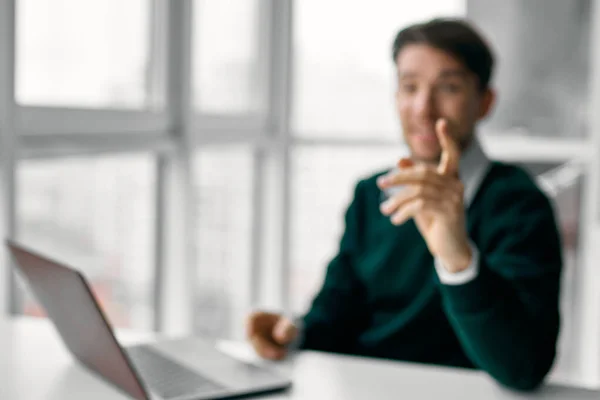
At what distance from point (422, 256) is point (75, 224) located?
3.12ft

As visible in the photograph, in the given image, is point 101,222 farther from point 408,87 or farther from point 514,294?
point 514,294

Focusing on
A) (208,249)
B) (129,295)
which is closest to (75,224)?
(129,295)

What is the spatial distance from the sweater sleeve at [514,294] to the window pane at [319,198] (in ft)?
5.98

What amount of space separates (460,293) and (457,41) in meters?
0.55

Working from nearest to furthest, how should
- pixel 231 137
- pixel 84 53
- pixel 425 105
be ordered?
pixel 425 105 → pixel 84 53 → pixel 231 137

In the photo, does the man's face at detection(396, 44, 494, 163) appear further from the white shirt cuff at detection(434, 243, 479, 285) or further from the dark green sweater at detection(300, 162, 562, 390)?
the white shirt cuff at detection(434, 243, 479, 285)

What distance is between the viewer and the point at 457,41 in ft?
4.92

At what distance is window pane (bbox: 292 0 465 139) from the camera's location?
3178mm

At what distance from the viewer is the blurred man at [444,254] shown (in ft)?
3.81

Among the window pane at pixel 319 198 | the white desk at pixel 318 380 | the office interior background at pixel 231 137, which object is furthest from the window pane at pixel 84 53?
the window pane at pixel 319 198

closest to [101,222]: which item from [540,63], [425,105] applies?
[425,105]

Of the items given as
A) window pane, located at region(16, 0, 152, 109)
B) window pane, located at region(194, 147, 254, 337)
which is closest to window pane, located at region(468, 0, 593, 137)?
window pane, located at region(194, 147, 254, 337)

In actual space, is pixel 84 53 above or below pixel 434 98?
above

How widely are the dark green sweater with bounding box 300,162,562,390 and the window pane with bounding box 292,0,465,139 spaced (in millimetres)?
1558
